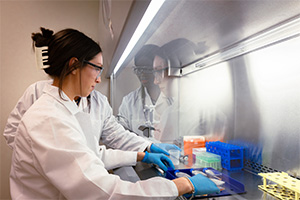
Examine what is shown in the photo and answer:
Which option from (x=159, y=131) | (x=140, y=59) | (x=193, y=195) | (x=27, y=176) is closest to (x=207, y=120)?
(x=159, y=131)

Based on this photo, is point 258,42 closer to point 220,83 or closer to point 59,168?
point 220,83

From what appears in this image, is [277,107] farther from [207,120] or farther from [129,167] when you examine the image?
[129,167]

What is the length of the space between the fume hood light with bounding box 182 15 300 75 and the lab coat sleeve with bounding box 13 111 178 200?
0.83 m

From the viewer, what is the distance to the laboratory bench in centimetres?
78

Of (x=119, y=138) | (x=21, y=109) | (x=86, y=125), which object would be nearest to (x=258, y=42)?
(x=86, y=125)

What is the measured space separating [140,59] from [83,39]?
0.44m

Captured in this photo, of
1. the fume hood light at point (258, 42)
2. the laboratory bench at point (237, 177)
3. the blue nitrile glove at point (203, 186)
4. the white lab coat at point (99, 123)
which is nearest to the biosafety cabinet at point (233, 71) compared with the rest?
the fume hood light at point (258, 42)

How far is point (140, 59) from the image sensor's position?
54.6 inches

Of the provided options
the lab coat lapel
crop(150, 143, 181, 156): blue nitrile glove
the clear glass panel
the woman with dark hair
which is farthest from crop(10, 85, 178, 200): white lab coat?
crop(150, 143, 181, 156): blue nitrile glove

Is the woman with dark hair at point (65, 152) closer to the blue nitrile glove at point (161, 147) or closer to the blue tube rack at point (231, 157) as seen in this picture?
the blue tube rack at point (231, 157)

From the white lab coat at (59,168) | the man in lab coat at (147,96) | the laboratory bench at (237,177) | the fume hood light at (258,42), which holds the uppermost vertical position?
the fume hood light at (258,42)

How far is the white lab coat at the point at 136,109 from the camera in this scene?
1.45 m

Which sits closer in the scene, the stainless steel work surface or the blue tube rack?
the stainless steel work surface

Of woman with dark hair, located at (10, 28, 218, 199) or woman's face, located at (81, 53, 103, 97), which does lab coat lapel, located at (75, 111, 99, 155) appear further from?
woman's face, located at (81, 53, 103, 97)
